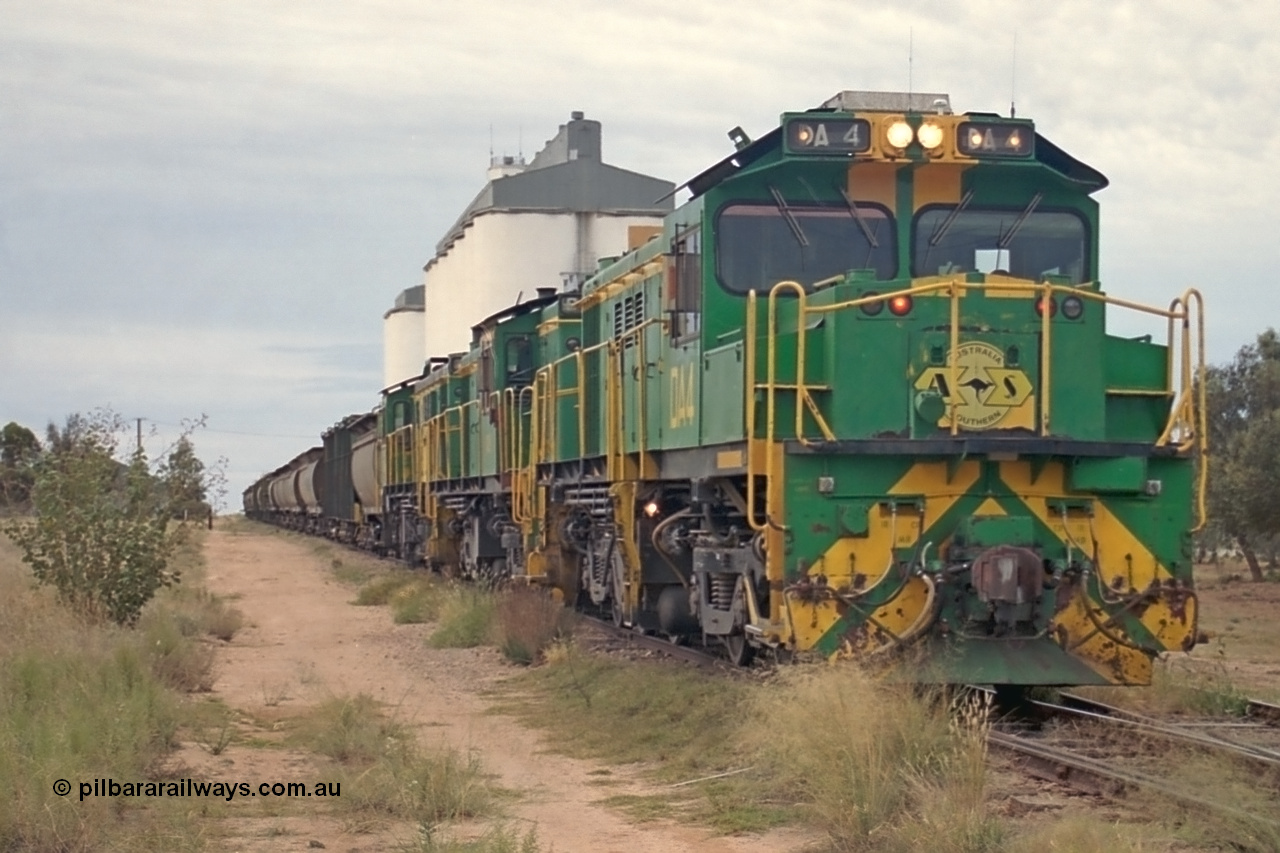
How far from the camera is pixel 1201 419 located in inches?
390

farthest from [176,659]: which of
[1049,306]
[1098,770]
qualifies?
[1098,770]

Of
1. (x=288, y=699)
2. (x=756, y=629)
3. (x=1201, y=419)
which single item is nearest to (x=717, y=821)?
(x=756, y=629)

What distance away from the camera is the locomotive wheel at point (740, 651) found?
454 inches

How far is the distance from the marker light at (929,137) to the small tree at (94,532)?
8627 mm

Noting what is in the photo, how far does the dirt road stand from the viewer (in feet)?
24.9

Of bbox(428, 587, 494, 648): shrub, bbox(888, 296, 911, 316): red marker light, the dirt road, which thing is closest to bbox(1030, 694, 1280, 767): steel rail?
the dirt road

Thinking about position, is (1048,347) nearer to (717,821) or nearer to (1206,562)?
(717,821)

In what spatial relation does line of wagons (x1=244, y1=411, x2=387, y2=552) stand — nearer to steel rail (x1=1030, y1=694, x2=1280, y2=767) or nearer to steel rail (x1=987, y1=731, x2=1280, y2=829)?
steel rail (x1=1030, y1=694, x2=1280, y2=767)

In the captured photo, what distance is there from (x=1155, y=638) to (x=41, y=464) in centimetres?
1066

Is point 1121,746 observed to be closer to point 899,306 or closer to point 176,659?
point 899,306

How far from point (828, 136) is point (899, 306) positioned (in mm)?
1470

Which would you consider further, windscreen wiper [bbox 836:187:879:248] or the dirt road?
windscreen wiper [bbox 836:187:879:248]

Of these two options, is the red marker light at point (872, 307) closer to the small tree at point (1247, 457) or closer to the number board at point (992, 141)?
the number board at point (992, 141)

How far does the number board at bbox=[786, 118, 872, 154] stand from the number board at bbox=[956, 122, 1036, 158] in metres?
0.64
